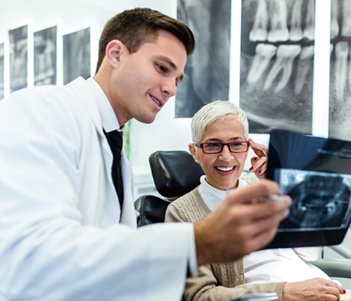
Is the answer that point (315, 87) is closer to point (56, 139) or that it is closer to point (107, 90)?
point (107, 90)

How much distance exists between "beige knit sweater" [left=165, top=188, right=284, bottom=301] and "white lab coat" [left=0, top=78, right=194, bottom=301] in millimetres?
618

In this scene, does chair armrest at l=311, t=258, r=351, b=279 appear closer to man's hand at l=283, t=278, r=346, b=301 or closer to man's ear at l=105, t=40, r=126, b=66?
man's hand at l=283, t=278, r=346, b=301

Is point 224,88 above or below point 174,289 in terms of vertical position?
above

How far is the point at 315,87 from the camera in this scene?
2664 mm

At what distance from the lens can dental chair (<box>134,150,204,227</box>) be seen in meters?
1.98

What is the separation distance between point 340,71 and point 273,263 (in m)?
1.44

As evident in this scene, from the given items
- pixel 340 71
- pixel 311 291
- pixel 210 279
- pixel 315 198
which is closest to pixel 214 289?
pixel 210 279

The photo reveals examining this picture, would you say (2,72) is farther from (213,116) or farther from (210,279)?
(210,279)

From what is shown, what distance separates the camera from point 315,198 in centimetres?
89

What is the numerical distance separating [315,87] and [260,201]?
213 cm

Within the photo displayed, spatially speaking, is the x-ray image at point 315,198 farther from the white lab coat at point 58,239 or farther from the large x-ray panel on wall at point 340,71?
the large x-ray panel on wall at point 340,71

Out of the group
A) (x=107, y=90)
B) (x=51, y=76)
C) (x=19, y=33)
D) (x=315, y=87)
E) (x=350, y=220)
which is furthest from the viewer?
(x=51, y=76)

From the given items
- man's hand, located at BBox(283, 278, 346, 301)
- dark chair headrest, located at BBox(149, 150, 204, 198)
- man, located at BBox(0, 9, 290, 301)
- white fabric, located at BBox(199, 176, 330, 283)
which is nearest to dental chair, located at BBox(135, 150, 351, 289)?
dark chair headrest, located at BBox(149, 150, 204, 198)

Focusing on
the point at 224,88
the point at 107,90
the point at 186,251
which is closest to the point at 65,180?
the point at 186,251
